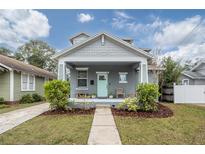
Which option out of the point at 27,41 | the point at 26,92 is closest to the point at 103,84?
the point at 26,92

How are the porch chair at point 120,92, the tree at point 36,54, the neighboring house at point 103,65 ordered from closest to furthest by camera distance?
the neighboring house at point 103,65 → the porch chair at point 120,92 → the tree at point 36,54

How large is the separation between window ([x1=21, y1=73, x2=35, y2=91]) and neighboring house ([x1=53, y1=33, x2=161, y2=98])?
4.42m

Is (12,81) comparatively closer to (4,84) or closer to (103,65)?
(4,84)

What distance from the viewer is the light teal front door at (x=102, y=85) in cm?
1705

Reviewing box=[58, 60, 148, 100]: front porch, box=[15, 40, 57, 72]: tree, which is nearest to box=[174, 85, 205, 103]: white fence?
box=[58, 60, 148, 100]: front porch

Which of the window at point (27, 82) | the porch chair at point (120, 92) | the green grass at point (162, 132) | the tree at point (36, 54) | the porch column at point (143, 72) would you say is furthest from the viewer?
the tree at point (36, 54)

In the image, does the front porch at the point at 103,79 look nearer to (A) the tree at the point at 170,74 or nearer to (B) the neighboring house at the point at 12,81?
(A) the tree at the point at 170,74

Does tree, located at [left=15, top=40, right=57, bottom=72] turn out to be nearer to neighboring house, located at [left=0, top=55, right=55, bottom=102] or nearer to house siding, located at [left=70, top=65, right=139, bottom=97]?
neighboring house, located at [left=0, top=55, right=55, bottom=102]

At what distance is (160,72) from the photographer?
1997cm

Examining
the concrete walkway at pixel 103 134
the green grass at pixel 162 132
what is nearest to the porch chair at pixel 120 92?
the green grass at pixel 162 132

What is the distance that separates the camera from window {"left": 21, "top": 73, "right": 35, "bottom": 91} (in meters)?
18.4
